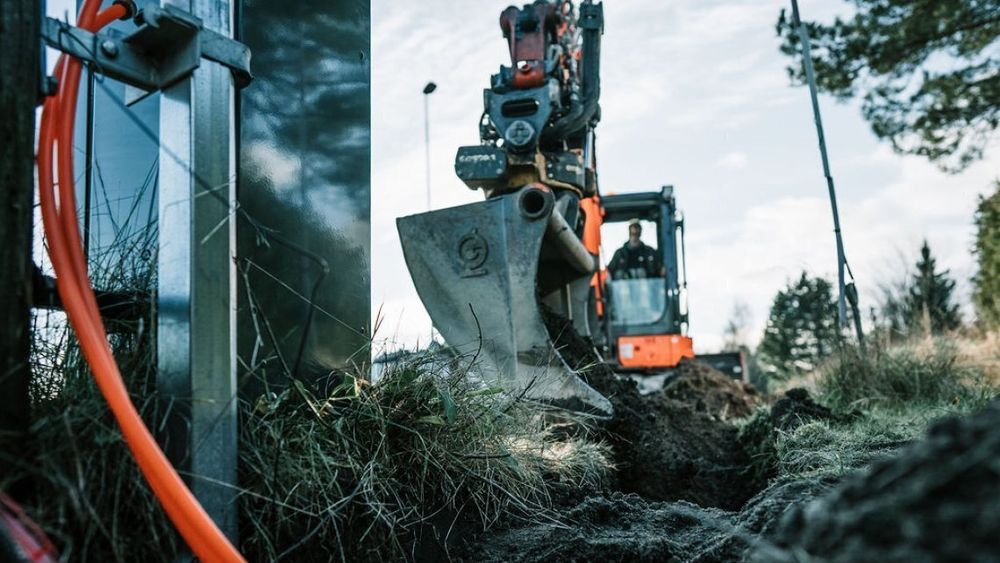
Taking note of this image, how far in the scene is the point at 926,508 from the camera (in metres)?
0.75

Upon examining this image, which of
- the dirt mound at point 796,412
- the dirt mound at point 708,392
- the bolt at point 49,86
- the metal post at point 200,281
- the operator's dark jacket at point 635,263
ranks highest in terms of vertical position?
the operator's dark jacket at point 635,263

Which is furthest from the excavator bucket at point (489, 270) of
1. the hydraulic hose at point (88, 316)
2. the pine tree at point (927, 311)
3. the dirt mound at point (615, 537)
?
the pine tree at point (927, 311)

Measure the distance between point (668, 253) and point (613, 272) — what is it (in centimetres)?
91

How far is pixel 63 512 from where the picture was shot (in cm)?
142

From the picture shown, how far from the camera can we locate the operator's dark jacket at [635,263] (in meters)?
10.4

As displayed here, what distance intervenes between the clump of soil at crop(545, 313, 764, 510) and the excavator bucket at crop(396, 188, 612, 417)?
0.70 feet

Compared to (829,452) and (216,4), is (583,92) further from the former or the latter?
(216,4)

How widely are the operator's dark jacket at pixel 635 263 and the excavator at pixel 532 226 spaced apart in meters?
0.45

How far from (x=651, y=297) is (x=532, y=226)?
636 cm

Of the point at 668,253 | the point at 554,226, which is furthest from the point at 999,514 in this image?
the point at 668,253

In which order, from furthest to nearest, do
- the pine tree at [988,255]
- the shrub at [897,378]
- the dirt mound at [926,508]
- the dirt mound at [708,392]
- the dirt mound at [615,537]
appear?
1. the pine tree at [988,255]
2. the dirt mound at [708,392]
3. the shrub at [897,378]
4. the dirt mound at [615,537]
5. the dirt mound at [926,508]

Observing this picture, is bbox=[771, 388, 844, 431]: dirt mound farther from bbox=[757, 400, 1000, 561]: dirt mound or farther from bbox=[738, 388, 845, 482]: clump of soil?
bbox=[757, 400, 1000, 561]: dirt mound

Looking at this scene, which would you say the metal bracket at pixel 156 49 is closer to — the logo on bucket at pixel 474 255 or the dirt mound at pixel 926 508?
the dirt mound at pixel 926 508

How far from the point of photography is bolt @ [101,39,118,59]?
1.76m
